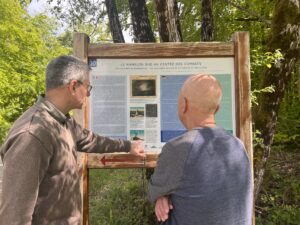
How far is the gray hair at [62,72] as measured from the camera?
8.38 ft

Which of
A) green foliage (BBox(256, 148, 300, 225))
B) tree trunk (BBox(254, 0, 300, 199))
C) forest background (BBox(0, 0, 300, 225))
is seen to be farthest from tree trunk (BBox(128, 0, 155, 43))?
green foliage (BBox(256, 148, 300, 225))

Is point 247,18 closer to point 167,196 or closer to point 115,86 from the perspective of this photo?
point 115,86

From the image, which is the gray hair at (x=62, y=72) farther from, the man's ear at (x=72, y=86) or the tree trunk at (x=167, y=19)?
the tree trunk at (x=167, y=19)

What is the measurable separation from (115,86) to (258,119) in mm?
2282

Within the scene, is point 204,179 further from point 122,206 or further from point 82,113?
point 122,206

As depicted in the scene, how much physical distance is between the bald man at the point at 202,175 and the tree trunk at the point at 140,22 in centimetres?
383

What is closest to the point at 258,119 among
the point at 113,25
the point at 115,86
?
the point at 115,86

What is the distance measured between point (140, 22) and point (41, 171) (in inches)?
159

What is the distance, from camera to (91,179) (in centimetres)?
949

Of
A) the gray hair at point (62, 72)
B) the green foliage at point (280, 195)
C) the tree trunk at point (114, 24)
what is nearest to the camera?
the gray hair at point (62, 72)

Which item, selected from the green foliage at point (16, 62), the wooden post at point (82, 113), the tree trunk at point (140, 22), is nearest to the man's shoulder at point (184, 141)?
the wooden post at point (82, 113)

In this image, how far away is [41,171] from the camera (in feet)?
7.54

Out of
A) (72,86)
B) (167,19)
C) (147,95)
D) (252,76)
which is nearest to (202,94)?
(72,86)

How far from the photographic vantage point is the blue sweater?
2.09 meters
